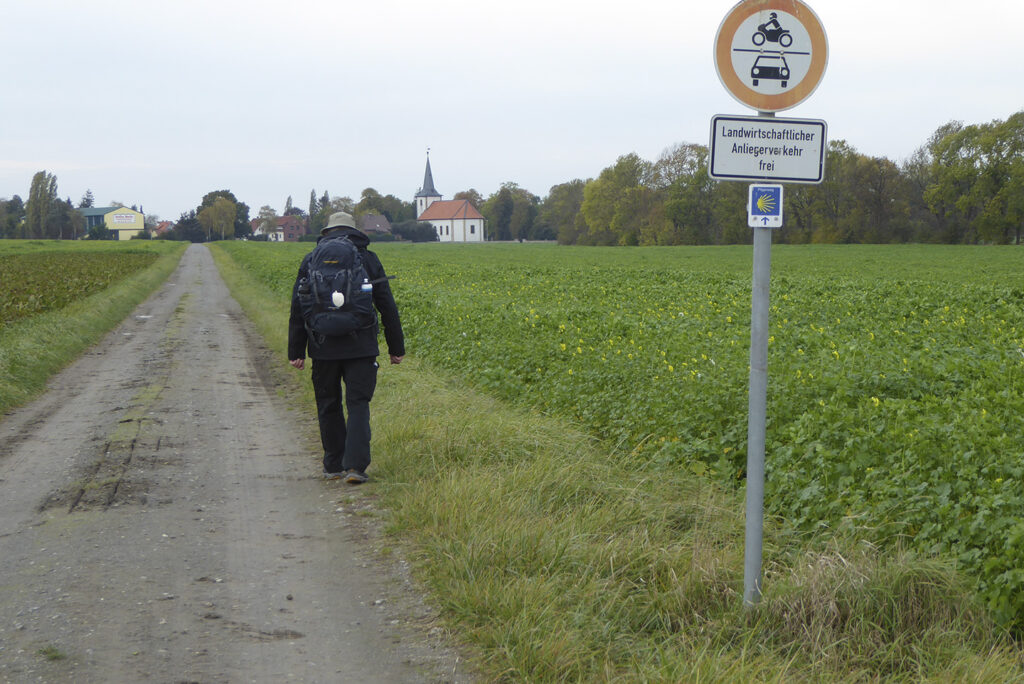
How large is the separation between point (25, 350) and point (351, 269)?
28.3 ft

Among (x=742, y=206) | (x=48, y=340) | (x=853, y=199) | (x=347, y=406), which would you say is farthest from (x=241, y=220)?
(x=347, y=406)

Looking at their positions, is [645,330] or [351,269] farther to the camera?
[645,330]

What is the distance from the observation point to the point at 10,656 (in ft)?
12.4

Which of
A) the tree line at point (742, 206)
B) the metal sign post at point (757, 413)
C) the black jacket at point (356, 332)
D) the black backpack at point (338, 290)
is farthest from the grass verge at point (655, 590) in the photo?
the tree line at point (742, 206)

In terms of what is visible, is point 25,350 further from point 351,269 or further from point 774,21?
point 774,21

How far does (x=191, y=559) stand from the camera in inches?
196

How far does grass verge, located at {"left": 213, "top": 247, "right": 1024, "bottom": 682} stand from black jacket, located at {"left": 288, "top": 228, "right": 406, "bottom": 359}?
104 cm

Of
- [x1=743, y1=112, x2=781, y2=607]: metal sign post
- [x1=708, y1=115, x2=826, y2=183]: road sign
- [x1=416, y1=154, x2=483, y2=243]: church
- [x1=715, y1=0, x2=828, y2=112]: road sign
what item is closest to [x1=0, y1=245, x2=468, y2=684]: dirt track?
[x1=743, y1=112, x2=781, y2=607]: metal sign post

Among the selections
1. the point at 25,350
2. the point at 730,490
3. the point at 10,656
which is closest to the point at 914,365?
the point at 730,490

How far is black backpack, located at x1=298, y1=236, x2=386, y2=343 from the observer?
20.4 ft

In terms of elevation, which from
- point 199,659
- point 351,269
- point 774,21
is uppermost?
point 774,21

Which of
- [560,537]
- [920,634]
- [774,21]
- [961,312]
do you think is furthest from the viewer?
[961,312]

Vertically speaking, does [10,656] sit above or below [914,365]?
below

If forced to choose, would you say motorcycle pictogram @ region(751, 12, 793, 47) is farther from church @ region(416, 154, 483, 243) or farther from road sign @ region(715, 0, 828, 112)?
church @ region(416, 154, 483, 243)
